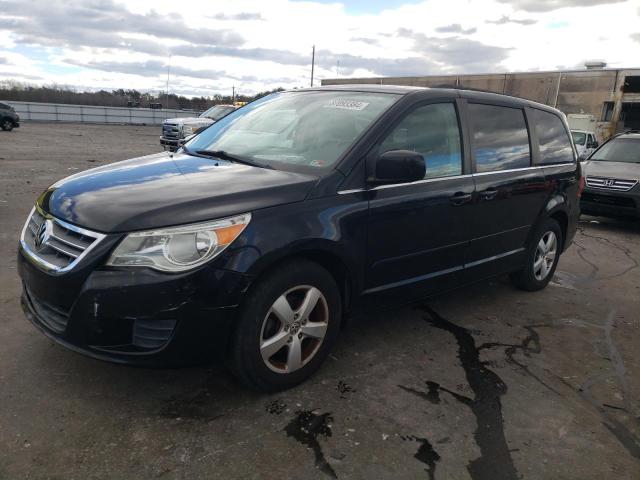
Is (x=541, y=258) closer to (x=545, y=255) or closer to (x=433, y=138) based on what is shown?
(x=545, y=255)

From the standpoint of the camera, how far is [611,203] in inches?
351

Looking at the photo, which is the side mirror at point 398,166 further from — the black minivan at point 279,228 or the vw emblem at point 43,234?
the vw emblem at point 43,234

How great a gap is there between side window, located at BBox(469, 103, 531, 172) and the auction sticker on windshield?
0.96 m

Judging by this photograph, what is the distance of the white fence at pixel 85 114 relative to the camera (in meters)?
39.0

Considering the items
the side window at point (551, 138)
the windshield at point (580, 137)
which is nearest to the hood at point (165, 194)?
the side window at point (551, 138)

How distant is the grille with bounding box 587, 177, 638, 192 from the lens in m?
8.75

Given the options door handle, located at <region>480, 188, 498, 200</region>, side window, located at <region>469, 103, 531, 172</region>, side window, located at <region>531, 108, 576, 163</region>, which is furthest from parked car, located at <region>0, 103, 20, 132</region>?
door handle, located at <region>480, 188, 498, 200</region>

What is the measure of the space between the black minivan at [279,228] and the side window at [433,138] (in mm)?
13

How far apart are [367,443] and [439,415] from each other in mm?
515

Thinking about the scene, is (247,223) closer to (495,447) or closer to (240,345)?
(240,345)

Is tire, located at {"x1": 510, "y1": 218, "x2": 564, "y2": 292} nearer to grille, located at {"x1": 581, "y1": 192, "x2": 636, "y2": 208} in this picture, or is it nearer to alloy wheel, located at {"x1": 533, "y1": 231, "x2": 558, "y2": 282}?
alloy wheel, located at {"x1": 533, "y1": 231, "x2": 558, "y2": 282}

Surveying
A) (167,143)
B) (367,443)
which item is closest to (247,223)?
(367,443)

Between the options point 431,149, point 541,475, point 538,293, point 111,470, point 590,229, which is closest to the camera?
point 111,470

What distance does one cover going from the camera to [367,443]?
2635mm
